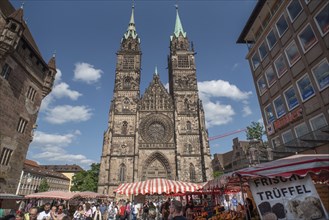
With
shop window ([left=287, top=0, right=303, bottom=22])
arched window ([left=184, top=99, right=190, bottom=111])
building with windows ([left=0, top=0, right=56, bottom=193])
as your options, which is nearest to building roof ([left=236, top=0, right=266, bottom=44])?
shop window ([left=287, top=0, right=303, bottom=22])

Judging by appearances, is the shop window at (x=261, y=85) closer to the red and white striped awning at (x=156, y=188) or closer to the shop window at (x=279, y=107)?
the shop window at (x=279, y=107)

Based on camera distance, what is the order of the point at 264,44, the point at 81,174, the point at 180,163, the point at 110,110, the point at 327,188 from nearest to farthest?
the point at 327,188, the point at 264,44, the point at 180,163, the point at 110,110, the point at 81,174

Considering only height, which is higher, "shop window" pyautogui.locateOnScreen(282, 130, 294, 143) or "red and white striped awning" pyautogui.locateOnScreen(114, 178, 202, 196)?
"shop window" pyautogui.locateOnScreen(282, 130, 294, 143)

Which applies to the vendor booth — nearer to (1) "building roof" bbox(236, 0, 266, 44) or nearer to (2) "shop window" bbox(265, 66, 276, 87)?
(2) "shop window" bbox(265, 66, 276, 87)

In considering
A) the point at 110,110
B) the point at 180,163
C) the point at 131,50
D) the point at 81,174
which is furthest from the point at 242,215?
the point at 81,174

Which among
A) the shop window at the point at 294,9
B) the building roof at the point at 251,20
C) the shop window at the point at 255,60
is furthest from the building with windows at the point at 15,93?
the shop window at the point at 255,60

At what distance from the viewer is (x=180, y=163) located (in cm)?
3472

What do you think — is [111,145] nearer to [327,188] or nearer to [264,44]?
[264,44]

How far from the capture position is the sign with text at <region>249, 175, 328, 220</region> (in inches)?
214

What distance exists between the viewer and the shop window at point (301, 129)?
14176 mm

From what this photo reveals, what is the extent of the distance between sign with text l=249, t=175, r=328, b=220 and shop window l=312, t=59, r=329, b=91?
30.8 feet

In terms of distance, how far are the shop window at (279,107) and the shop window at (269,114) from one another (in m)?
0.69

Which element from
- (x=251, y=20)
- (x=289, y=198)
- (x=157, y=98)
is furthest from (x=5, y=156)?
(x=157, y=98)

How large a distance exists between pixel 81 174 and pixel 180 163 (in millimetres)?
31514
